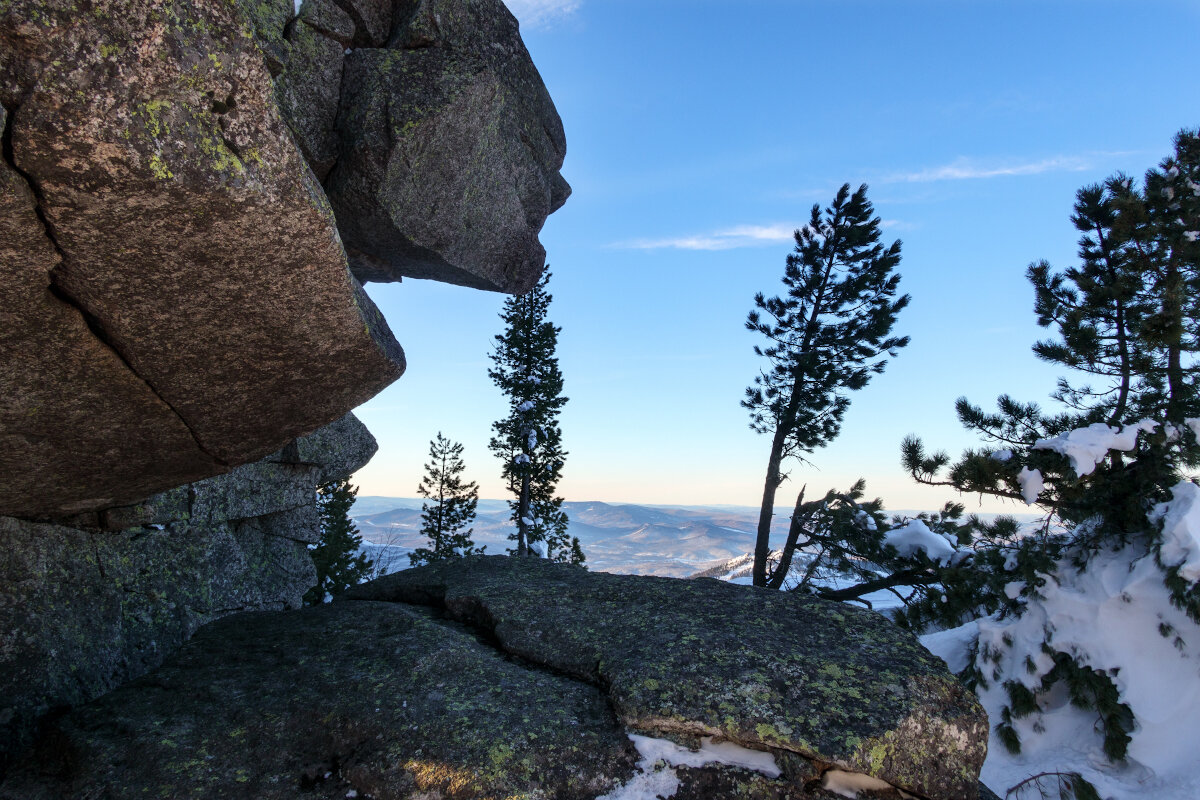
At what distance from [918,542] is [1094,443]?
4908 millimetres

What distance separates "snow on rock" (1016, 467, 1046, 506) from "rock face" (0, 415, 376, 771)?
13.7 m

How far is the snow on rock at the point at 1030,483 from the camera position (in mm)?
12336

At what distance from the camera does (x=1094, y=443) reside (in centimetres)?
1209

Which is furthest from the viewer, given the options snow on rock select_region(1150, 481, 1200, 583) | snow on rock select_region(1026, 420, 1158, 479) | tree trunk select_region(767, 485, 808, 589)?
tree trunk select_region(767, 485, 808, 589)

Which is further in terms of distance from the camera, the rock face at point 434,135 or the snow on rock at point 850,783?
the rock face at point 434,135

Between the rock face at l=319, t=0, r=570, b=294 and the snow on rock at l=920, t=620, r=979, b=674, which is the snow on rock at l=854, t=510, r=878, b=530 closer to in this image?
the snow on rock at l=920, t=620, r=979, b=674

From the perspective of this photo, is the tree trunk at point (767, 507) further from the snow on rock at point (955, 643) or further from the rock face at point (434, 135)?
the rock face at point (434, 135)

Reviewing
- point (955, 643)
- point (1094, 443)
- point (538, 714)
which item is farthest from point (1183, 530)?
point (538, 714)

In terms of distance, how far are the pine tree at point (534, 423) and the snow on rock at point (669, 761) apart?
28268 millimetres

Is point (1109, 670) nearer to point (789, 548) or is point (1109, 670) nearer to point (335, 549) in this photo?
point (789, 548)

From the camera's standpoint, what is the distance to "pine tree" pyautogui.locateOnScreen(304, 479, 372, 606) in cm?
2519

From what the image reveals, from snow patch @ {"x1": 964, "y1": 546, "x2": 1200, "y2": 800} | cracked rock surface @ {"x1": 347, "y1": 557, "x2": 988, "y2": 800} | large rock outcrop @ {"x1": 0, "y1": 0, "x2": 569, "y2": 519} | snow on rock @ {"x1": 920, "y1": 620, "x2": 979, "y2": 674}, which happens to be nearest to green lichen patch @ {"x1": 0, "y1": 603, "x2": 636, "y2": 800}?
cracked rock surface @ {"x1": 347, "y1": 557, "x2": 988, "y2": 800}

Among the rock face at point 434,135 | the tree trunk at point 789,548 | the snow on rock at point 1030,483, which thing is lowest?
the tree trunk at point 789,548

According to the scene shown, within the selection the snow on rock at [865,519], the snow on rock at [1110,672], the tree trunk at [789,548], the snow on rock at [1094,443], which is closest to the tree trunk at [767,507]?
the tree trunk at [789,548]
